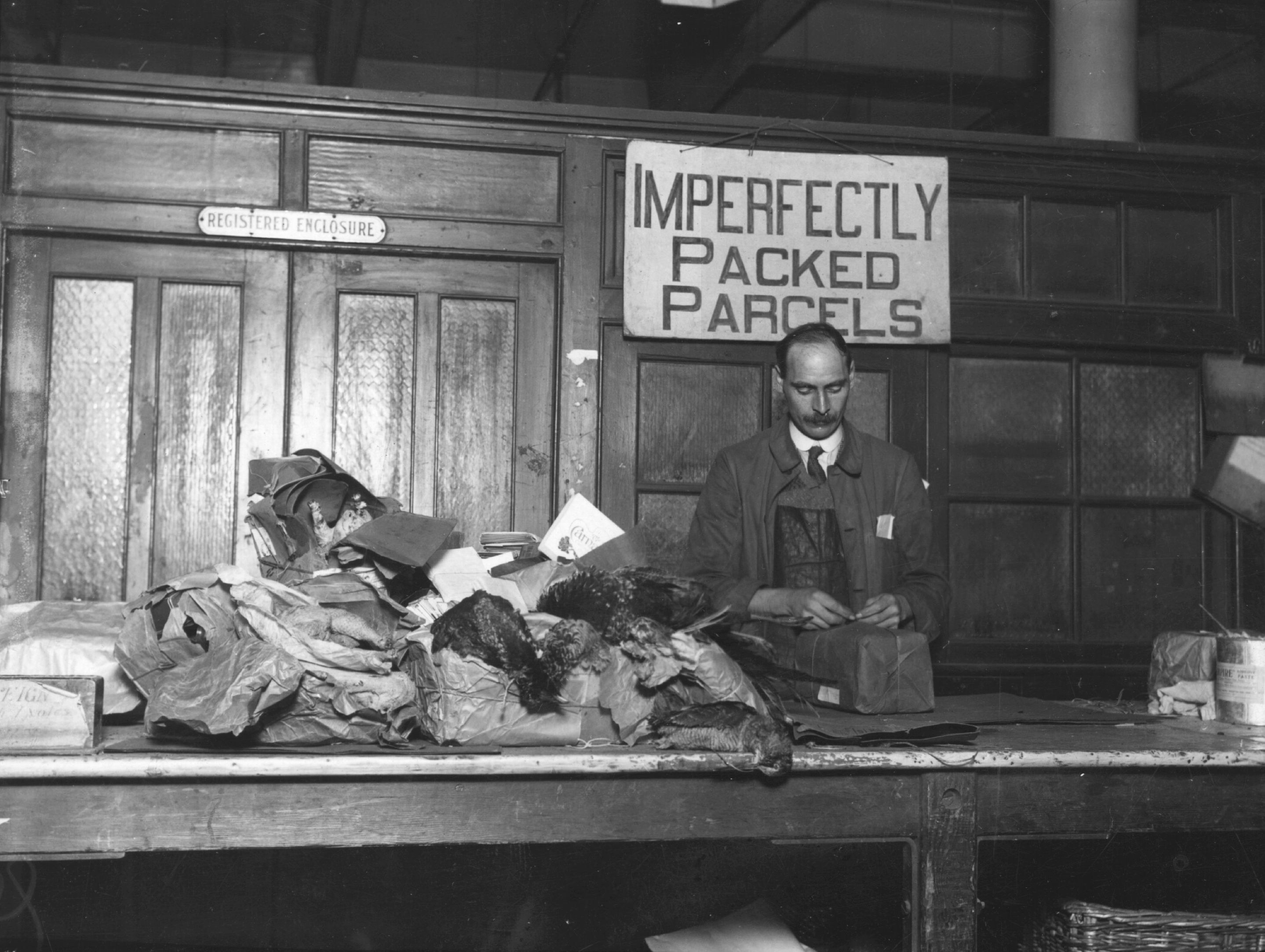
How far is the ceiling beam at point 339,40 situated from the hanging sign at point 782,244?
2.17 m

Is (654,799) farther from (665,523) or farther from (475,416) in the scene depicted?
(475,416)

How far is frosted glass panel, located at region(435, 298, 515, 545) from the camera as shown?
12.9 feet

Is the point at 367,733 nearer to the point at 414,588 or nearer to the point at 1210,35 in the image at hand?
the point at 414,588

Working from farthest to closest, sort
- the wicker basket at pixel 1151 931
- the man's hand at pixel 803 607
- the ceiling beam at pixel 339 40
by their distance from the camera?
the ceiling beam at pixel 339 40 < the man's hand at pixel 803 607 < the wicker basket at pixel 1151 931

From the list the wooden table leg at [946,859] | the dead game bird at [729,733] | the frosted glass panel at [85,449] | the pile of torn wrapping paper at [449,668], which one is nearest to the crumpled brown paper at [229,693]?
the pile of torn wrapping paper at [449,668]

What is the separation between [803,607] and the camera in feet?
9.34

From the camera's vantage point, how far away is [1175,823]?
2150 millimetres

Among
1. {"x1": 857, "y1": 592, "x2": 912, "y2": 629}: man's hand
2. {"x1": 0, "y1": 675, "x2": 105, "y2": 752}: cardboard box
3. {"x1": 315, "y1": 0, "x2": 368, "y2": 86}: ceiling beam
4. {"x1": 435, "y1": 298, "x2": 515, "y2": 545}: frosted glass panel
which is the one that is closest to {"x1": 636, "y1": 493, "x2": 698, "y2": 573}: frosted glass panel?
{"x1": 435, "y1": 298, "x2": 515, "y2": 545}: frosted glass panel

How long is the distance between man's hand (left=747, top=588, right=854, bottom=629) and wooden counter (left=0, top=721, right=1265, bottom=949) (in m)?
0.64

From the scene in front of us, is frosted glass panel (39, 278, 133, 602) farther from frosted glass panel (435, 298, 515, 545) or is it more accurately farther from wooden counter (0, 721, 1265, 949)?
wooden counter (0, 721, 1265, 949)

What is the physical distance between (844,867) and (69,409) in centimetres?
286

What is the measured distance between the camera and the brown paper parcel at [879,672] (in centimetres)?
243

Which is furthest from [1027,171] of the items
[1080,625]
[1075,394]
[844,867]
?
[844,867]

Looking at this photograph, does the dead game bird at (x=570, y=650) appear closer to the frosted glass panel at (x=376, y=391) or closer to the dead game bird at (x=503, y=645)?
the dead game bird at (x=503, y=645)
